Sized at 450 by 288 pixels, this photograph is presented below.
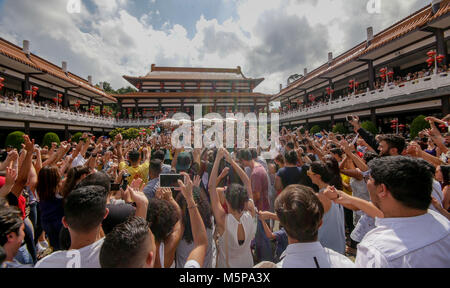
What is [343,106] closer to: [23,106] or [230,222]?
[230,222]

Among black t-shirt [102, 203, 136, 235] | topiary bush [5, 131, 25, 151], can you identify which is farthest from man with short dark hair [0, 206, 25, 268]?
topiary bush [5, 131, 25, 151]

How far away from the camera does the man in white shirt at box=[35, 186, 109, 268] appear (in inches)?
51.6

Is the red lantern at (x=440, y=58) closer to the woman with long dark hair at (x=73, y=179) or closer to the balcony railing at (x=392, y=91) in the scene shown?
the balcony railing at (x=392, y=91)

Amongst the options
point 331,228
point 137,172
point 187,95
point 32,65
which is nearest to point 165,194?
point 331,228

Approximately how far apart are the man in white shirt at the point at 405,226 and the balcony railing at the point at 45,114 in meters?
15.8

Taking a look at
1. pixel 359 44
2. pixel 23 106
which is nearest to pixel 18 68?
pixel 23 106

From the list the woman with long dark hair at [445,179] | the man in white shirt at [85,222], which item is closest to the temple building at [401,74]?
the woman with long dark hair at [445,179]

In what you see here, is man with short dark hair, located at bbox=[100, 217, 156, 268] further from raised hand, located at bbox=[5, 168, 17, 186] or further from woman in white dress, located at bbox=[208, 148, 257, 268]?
raised hand, located at bbox=[5, 168, 17, 186]

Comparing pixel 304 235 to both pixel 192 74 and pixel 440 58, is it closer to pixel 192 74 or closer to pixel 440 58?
pixel 440 58

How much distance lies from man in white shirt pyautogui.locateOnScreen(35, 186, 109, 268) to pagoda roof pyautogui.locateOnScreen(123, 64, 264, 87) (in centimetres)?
2817

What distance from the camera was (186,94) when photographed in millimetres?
25812

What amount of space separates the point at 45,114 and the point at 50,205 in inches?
615
